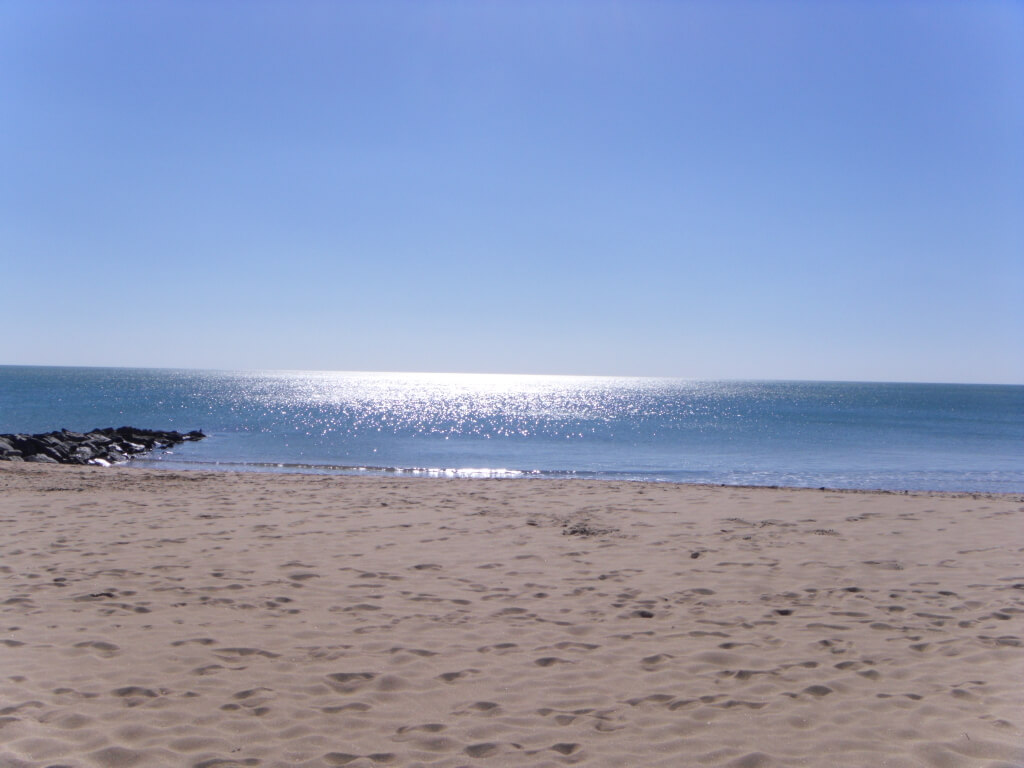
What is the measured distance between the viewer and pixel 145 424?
52000 mm

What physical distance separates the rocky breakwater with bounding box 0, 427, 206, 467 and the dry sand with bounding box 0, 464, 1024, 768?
1641 centimetres

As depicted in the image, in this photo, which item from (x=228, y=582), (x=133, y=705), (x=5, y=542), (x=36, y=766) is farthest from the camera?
(x=5, y=542)

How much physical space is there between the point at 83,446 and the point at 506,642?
29377mm

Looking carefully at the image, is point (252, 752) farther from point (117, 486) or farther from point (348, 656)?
point (117, 486)

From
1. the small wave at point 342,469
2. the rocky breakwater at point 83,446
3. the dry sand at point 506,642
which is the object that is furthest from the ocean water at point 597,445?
the dry sand at point 506,642

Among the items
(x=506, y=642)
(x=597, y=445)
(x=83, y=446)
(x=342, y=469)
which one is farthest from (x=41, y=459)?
(x=597, y=445)

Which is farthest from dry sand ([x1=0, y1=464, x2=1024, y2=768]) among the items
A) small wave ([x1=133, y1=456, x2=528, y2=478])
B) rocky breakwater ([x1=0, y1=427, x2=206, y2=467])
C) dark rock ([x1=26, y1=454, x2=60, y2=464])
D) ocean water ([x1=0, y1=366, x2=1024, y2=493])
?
rocky breakwater ([x1=0, y1=427, x2=206, y2=467])

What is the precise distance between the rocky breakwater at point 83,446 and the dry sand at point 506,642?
16415 mm

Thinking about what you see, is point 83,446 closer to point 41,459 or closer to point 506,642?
point 41,459

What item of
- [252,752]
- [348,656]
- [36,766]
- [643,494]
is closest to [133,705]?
[36,766]

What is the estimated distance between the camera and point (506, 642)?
6.20 m

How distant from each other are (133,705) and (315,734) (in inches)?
55.1

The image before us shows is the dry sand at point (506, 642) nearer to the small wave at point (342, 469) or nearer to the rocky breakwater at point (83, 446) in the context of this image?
the small wave at point (342, 469)

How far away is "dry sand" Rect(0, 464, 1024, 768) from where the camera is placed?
438 cm
